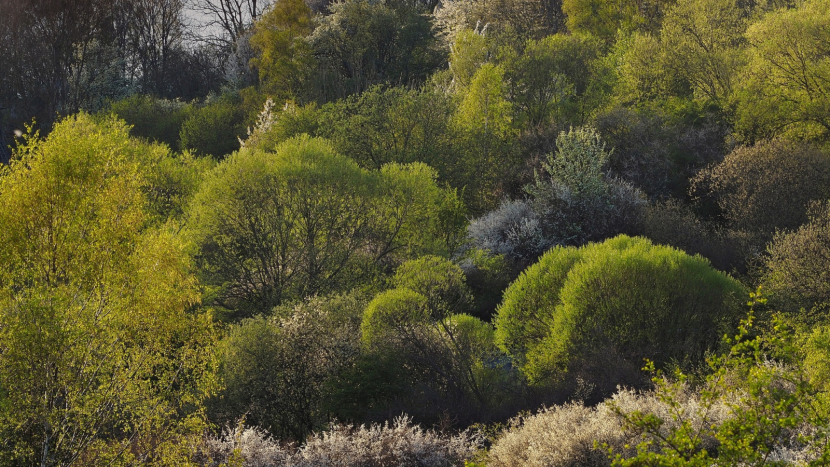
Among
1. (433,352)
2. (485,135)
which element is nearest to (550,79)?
(485,135)

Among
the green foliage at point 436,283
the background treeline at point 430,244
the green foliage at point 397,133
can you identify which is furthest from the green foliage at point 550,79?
the green foliage at point 436,283

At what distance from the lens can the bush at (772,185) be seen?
29672 millimetres

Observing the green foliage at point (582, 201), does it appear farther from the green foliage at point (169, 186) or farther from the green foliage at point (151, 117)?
the green foliage at point (151, 117)

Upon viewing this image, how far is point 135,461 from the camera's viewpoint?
15.2 m

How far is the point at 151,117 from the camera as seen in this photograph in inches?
2199

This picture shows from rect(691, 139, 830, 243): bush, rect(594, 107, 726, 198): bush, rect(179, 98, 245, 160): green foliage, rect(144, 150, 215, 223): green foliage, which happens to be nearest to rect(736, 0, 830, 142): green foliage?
rect(594, 107, 726, 198): bush

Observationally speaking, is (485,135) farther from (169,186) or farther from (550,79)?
(169,186)

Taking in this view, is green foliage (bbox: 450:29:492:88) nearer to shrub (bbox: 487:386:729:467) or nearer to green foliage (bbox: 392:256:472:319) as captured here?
green foliage (bbox: 392:256:472:319)

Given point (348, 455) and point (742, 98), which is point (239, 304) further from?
point (742, 98)

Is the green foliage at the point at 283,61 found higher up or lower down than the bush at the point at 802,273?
higher up

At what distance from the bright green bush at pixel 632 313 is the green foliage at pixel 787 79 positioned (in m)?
17.4

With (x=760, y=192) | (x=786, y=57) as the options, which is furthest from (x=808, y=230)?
(x=786, y=57)

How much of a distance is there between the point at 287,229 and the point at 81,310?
14561 mm

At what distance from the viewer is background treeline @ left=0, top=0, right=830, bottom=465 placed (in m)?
15.2
